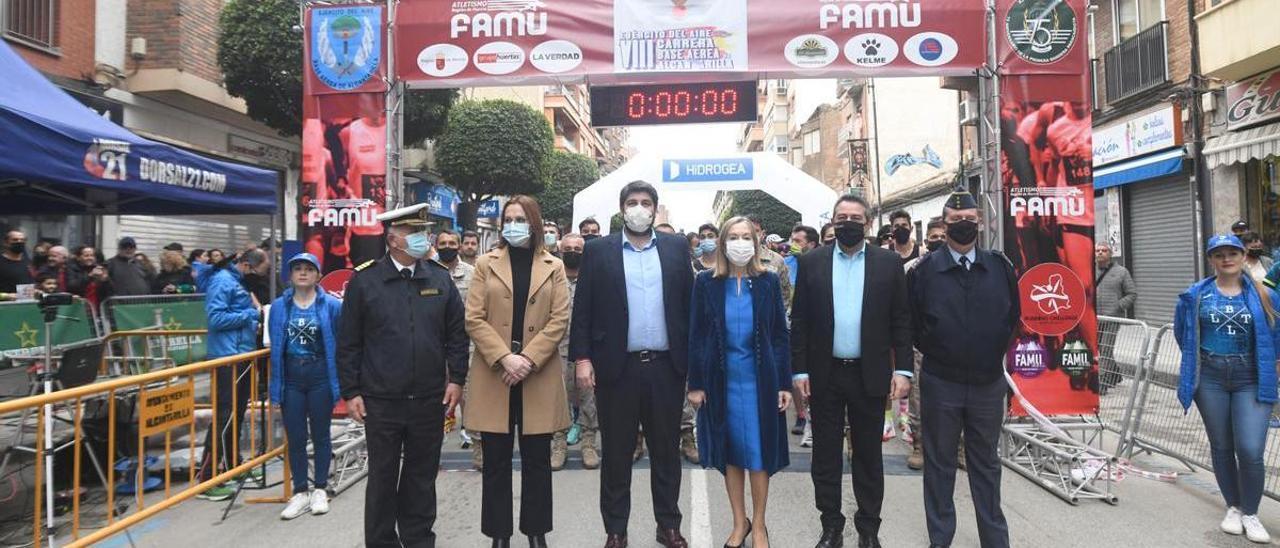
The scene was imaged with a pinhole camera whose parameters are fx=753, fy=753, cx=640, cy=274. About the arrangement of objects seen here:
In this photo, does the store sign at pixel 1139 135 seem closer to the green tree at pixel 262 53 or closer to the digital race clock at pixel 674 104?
the digital race clock at pixel 674 104

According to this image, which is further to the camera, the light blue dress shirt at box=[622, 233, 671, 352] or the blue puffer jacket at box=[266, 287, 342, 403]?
the blue puffer jacket at box=[266, 287, 342, 403]

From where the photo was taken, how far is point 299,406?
5043 millimetres

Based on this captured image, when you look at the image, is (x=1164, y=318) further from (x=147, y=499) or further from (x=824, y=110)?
(x=824, y=110)

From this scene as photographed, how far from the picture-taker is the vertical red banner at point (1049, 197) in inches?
244

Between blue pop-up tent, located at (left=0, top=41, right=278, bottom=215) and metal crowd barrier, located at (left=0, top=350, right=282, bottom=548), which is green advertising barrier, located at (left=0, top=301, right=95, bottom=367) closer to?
blue pop-up tent, located at (left=0, top=41, right=278, bottom=215)

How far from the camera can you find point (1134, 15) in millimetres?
15531

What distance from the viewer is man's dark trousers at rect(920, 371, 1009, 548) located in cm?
406

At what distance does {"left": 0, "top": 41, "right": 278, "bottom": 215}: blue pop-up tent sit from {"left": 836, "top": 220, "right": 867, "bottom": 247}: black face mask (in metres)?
5.11

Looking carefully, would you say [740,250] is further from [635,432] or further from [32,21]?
[32,21]

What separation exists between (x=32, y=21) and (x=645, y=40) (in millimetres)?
9673

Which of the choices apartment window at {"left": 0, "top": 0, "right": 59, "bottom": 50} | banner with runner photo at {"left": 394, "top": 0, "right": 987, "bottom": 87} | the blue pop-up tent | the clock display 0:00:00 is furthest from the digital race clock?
apartment window at {"left": 0, "top": 0, "right": 59, "bottom": 50}

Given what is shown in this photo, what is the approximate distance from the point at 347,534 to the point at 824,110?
46.7 m

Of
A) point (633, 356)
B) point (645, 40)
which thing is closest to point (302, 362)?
point (633, 356)

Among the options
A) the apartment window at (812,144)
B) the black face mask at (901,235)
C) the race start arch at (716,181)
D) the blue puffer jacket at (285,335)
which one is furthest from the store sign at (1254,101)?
the apartment window at (812,144)
